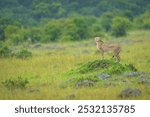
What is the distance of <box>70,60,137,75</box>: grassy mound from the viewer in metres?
17.0

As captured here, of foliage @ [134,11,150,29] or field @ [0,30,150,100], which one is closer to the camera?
field @ [0,30,150,100]

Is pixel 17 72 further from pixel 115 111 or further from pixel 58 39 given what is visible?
pixel 58 39

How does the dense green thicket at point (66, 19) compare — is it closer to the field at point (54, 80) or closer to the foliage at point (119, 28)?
the foliage at point (119, 28)

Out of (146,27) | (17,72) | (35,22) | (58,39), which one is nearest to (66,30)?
(58,39)

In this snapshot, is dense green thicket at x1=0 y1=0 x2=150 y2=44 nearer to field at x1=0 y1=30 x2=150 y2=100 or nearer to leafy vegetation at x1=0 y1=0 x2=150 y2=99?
leafy vegetation at x1=0 y1=0 x2=150 y2=99

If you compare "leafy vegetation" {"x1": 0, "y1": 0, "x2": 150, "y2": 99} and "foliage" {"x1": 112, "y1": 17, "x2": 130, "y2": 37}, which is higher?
"foliage" {"x1": 112, "y1": 17, "x2": 130, "y2": 37}

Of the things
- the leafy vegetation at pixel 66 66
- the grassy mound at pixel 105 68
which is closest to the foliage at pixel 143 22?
the leafy vegetation at pixel 66 66

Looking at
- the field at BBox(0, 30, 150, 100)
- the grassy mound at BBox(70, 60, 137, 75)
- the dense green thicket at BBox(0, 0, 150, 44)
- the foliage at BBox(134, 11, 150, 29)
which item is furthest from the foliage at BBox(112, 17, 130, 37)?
the grassy mound at BBox(70, 60, 137, 75)

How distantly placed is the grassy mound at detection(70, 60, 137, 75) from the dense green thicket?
21.6 metres

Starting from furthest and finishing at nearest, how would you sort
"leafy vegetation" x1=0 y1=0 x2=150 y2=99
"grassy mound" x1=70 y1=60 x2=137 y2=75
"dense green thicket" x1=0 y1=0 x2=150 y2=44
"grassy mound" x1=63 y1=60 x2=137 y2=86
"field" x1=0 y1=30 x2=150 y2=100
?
"dense green thicket" x1=0 y1=0 x2=150 y2=44
"grassy mound" x1=70 y1=60 x2=137 y2=75
"grassy mound" x1=63 y1=60 x2=137 y2=86
"leafy vegetation" x1=0 y1=0 x2=150 y2=99
"field" x1=0 y1=30 x2=150 y2=100

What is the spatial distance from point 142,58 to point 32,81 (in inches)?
291

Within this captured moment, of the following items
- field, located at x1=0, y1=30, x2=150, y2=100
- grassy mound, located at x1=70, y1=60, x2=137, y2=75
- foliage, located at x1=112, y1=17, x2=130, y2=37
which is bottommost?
field, located at x1=0, y1=30, x2=150, y2=100

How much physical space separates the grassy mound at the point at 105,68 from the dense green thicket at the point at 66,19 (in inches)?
850

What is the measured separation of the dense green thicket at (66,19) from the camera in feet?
138
